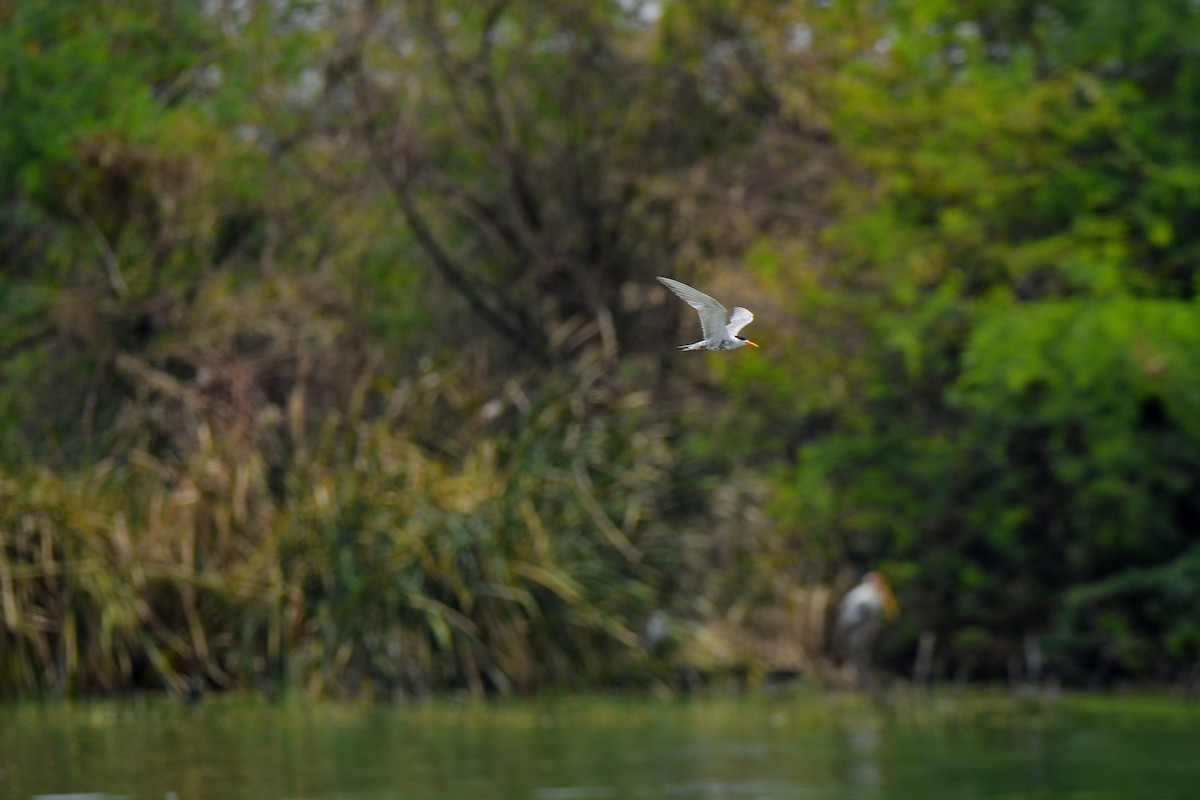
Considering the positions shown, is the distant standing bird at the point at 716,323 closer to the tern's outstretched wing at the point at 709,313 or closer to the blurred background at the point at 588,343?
the tern's outstretched wing at the point at 709,313

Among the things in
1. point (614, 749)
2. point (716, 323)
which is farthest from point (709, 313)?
point (614, 749)

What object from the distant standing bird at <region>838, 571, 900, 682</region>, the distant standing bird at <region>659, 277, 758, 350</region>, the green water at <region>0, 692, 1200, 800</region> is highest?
the distant standing bird at <region>659, 277, 758, 350</region>

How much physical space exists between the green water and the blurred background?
1.12 metres

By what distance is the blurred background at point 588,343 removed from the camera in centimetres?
1406

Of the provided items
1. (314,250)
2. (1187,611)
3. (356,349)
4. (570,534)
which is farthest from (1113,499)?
(314,250)

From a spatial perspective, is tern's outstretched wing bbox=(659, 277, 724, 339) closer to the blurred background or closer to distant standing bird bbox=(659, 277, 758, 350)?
distant standing bird bbox=(659, 277, 758, 350)

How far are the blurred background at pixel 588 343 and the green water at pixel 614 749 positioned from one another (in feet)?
3.67

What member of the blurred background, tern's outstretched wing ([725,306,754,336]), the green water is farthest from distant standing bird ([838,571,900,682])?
tern's outstretched wing ([725,306,754,336])

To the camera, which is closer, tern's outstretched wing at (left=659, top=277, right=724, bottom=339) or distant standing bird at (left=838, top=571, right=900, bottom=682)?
tern's outstretched wing at (left=659, top=277, right=724, bottom=339)

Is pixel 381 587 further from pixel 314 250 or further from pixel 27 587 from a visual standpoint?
pixel 314 250

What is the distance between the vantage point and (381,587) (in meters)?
13.8

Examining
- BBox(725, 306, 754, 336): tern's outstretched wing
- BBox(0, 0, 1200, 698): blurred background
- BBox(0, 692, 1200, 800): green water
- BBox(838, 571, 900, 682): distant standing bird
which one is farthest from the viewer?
BBox(838, 571, 900, 682): distant standing bird

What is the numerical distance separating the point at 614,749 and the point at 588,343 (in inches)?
366

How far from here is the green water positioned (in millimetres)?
8297
